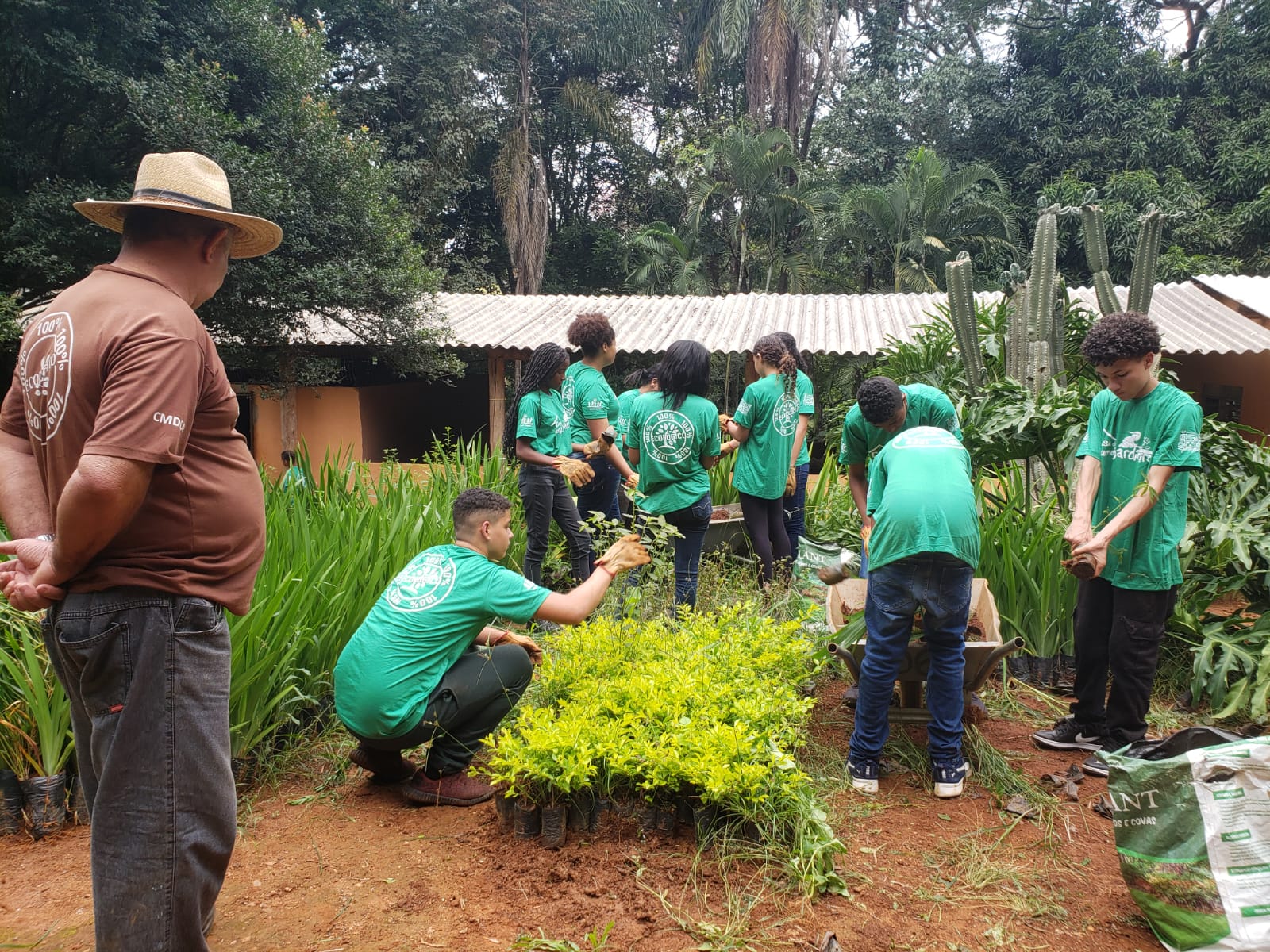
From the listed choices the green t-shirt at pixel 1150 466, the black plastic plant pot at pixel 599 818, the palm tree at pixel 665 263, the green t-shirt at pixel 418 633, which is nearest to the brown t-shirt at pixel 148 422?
the green t-shirt at pixel 418 633

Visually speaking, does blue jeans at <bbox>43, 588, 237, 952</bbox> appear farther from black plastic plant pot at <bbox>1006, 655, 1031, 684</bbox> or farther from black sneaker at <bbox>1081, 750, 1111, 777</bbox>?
black plastic plant pot at <bbox>1006, 655, 1031, 684</bbox>

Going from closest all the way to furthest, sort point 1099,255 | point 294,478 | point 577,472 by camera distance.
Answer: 1. point 577,472
2. point 294,478
3. point 1099,255

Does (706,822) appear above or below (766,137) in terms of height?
below

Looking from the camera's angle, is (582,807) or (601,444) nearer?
(582,807)

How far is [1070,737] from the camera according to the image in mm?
3785

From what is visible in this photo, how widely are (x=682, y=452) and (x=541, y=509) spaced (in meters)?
0.98

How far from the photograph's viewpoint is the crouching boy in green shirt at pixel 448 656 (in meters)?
3.00

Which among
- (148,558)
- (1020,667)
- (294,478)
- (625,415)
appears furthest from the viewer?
(625,415)

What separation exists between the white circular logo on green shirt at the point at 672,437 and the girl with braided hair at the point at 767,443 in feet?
2.36

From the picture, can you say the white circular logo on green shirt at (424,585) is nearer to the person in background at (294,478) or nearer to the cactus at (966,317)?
the person in background at (294,478)

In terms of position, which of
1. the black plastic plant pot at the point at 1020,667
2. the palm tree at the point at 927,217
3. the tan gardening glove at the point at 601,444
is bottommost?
the black plastic plant pot at the point at 1020,667

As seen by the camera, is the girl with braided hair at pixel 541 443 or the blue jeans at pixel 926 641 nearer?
the blue jeans at pixel 926 641

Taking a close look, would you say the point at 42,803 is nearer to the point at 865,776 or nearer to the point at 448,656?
the point at 448,656

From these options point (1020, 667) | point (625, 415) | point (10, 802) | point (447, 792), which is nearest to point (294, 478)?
point (625, 415)
